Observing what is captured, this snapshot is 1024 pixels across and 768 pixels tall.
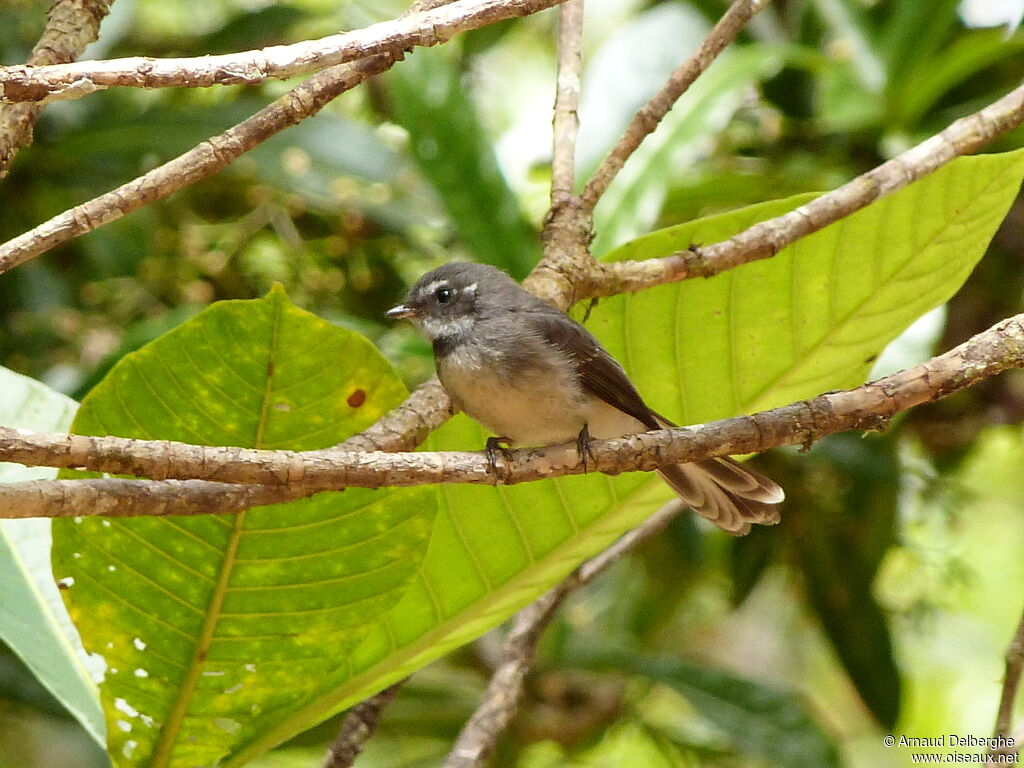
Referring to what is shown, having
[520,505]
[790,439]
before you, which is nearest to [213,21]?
[520,505]

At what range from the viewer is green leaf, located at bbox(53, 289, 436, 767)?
75.1 inches

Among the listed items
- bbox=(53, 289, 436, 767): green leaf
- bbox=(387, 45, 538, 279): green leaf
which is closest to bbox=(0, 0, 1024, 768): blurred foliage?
bbox=(387, 45, 538, 279): green leaf

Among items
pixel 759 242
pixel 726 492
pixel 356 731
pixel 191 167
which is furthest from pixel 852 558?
pixel 191 167

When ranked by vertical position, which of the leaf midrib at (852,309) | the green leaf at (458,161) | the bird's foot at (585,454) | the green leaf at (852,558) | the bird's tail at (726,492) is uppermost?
the green leaf at (458,161)

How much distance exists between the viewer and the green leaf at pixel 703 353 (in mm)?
2352

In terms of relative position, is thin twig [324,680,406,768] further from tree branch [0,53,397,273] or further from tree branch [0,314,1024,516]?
tree branch [0,53,397,273]

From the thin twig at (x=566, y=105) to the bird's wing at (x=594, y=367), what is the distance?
0.30 meters

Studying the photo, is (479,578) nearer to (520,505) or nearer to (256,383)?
(520,505)

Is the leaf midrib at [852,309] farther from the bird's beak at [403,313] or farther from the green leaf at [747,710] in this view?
the green leaf at [747,710]

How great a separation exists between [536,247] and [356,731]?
1.98 m

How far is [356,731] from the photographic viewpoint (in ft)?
8.23

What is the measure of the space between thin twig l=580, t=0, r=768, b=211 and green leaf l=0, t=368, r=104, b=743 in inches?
50.1

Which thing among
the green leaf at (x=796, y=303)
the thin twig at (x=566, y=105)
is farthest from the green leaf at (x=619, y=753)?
the thin twig at (x=566, y=105)

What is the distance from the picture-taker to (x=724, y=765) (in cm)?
443
